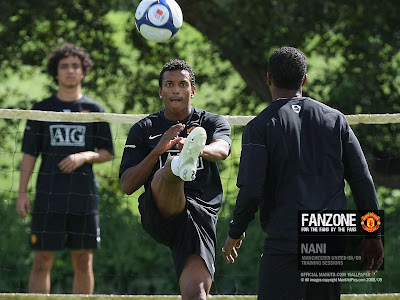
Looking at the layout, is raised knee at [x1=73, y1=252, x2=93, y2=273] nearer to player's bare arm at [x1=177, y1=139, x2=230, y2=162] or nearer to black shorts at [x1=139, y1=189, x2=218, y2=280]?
black shorts at [x1=139, y1=189, x2=218, y2=280]

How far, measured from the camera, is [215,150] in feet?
17.3

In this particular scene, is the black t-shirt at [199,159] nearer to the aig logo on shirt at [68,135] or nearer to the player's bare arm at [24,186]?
the aig logo on shirt at [68,135]

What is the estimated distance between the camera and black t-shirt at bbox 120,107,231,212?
550 cm

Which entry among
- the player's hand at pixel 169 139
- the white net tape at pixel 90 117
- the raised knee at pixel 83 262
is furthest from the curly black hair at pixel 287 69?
the raised knee at pixel 83 262

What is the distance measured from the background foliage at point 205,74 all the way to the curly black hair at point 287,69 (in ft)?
10.8

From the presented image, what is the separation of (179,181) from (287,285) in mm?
983

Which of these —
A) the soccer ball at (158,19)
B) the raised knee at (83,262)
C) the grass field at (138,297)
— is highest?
the soccer ball at (158,19)

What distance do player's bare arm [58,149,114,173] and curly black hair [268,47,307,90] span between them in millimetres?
2831

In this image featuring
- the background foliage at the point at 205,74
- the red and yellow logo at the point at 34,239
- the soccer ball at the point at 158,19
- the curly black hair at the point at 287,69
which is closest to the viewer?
the curly black hair at the point at 287,69

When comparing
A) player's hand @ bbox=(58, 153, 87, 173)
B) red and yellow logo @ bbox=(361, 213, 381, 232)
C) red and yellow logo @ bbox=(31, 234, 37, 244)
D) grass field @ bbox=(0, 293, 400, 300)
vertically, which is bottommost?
grass field @ bbox=(0, 293, 400, 300)

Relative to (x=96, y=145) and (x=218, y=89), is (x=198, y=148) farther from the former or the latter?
(x=218, y=89)

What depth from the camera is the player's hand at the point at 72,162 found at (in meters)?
7.09

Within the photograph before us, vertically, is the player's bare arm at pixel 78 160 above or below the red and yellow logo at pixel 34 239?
above

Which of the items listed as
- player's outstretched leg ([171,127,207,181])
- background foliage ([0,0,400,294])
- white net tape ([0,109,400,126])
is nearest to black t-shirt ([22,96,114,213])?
white net tape ([0,109,400,126])
